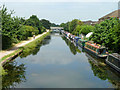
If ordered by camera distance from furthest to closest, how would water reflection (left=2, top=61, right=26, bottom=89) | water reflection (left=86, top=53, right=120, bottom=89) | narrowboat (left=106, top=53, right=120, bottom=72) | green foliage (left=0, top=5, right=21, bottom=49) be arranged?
green foliage (left=0, top=5, right=21, bottom=49), narrowboat (left=106, top=53, right=120, bottom=72), water reflection (left=86, top=53, right=120, bottom=89), water reflection (left=2, top=61, right=26, bottom=89)

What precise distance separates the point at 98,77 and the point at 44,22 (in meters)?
140

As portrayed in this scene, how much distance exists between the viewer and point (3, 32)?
74.6 ft

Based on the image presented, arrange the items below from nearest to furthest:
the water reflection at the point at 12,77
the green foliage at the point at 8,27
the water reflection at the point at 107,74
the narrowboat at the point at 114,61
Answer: the water reflection at the point at 12,77
the water reflection at the point at 107,74
the narrowboat at the point at 114,61
the green foliage at the point at 8,27

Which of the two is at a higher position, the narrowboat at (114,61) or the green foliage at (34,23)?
the green foliage at (34,23)

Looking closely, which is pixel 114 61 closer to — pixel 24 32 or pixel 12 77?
pixel 12 77

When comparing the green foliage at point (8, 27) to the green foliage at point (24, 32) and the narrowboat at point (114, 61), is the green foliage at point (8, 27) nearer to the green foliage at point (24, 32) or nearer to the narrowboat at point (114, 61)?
→ the green foliage at point (24, 32)

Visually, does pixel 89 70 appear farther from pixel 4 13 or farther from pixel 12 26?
pixel 4 13

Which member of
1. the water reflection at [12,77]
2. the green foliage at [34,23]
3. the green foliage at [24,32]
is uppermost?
the green foliage at [34,23]

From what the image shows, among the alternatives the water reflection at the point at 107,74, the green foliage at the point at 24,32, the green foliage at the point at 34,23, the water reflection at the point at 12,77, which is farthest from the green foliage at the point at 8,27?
the green foliage at the point at 34,23

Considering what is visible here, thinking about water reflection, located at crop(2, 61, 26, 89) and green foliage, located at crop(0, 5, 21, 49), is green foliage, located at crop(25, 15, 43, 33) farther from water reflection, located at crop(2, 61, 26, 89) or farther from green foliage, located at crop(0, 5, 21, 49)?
water reflection, located at crop(2, 61, 26, 89)

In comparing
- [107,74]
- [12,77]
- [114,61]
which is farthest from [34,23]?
[107,74]

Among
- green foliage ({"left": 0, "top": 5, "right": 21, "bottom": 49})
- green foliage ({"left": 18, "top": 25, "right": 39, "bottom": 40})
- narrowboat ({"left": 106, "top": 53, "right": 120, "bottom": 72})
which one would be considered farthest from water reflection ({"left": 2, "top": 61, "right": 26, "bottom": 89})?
narrowboat ({"left": 106, "top": 53, "right": 120, "bottom": 72})

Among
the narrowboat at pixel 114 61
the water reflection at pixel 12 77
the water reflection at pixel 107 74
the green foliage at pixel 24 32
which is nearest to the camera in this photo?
the water reflection at pixel 12 77

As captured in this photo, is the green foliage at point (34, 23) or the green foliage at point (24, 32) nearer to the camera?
the green foliage at point (24, 32)
